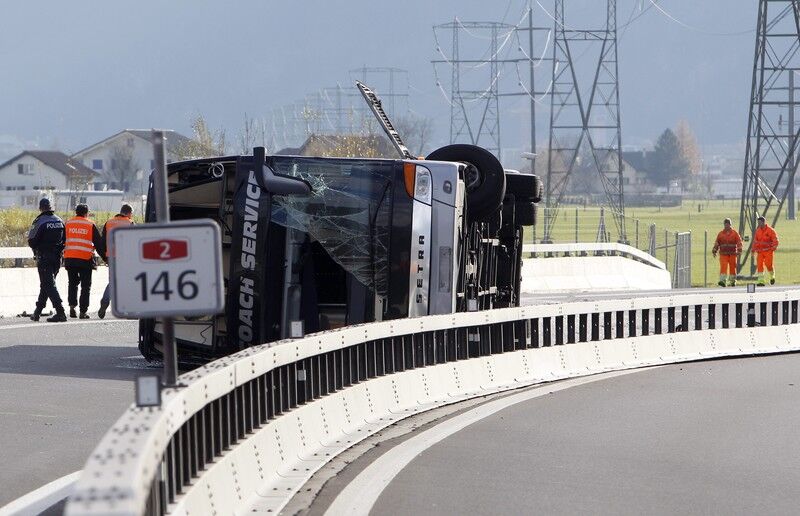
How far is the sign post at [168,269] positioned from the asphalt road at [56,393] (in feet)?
8.55

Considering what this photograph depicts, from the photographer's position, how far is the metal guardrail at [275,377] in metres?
→ 5.63

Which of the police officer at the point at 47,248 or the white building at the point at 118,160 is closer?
the police officer at the point at 47,248

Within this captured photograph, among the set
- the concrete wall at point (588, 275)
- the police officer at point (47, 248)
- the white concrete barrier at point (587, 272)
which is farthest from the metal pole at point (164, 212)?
the white concrete barrier at point (587, 272)

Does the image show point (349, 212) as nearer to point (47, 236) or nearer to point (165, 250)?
point (165, 250)

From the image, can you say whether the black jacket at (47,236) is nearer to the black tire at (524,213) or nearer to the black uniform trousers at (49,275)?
the black uniform trousers at (49,275)

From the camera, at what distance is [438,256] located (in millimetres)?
16141

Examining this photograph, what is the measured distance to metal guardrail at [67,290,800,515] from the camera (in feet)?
18.5

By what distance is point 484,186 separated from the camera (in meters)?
17.4

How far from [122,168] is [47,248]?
16090cm

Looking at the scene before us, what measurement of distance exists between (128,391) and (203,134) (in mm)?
59088

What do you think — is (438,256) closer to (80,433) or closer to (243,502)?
(80,433)

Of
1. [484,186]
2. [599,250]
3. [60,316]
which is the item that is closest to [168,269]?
[484,186]

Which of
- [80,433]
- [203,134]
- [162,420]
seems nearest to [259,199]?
[80,433]

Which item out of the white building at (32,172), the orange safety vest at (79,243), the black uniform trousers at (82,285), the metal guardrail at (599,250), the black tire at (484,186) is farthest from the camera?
the white building at (32,172)
